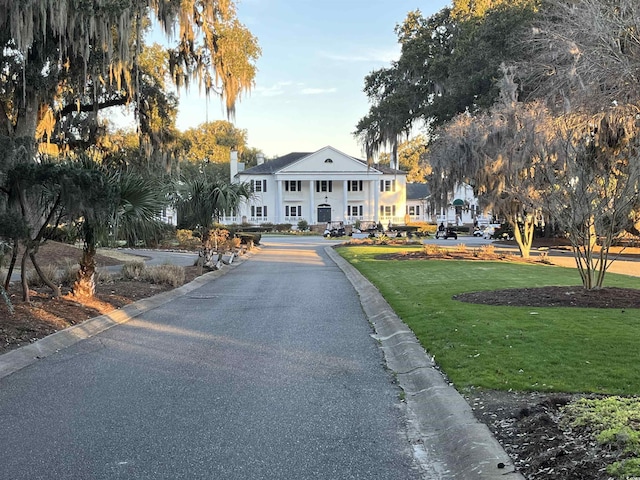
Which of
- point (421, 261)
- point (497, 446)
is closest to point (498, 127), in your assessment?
point (421, 261)

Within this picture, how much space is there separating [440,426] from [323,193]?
66133 millimetres

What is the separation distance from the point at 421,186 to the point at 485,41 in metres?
49.0

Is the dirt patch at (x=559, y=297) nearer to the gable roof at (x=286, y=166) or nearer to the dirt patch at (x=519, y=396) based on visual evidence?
the dirt patch at (x=519, y=396)

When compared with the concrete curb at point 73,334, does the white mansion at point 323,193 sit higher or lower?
higher

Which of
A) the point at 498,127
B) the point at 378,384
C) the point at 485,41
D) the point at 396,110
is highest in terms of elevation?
the point at 485,41

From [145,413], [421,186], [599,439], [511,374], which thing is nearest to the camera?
[599,439]

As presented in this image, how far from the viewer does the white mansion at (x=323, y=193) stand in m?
68.8

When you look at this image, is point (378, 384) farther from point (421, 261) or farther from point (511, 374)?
point (421, 261)

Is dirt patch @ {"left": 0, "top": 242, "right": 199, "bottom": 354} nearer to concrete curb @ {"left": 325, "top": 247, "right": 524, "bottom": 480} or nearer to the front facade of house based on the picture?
concrete curb @ {"left": 325, "top": 247, "right": 524, "bottom": 480}

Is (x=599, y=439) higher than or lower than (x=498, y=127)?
lower

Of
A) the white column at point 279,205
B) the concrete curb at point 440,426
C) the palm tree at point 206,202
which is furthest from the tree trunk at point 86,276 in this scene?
the white column at point 279,205

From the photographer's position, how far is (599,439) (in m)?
4.04

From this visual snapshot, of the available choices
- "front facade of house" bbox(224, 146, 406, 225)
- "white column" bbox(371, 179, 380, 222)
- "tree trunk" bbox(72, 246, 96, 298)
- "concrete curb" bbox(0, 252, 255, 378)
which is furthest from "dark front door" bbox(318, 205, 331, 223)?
"tree trunk" bbox(72, 246, 96, 298)


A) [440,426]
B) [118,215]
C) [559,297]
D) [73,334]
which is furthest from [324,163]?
[440,426]
